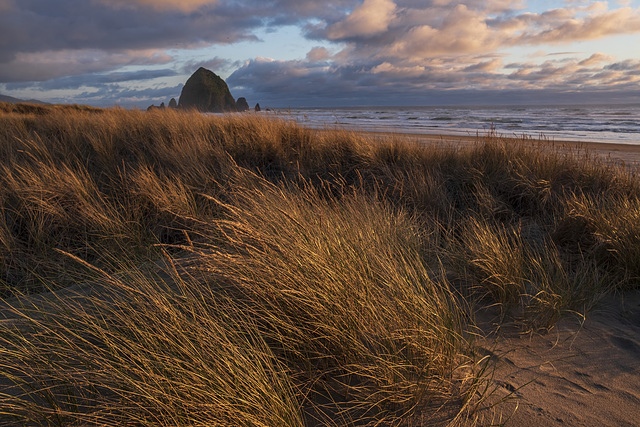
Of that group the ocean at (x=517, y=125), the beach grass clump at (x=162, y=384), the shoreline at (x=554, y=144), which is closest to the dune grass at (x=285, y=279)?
the beach grass clump at (x=162, y=384)

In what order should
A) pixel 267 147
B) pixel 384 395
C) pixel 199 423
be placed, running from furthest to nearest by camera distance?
1. pixel 267 147
2. pixel 384 395
3. pixel 199 423

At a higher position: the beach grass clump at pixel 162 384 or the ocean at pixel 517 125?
the ocean at pixel 517 125

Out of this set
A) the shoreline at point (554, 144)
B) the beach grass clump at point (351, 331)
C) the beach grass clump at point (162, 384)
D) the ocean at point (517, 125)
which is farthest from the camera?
the ocean at point (517, 125)

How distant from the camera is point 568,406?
6.07 ft

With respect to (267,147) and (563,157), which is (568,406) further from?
(267,147)

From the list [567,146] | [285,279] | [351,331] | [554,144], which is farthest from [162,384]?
[567,146]

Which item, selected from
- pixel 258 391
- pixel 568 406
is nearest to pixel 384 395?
pixel 258 391

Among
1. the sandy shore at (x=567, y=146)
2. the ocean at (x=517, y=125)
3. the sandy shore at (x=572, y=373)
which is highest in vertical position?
the ocean at (x=517, y=125)

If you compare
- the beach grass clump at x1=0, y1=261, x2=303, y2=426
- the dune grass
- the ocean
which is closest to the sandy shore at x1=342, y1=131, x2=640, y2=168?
the ocean

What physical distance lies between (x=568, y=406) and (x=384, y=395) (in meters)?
0.94

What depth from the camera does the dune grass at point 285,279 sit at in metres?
1.55

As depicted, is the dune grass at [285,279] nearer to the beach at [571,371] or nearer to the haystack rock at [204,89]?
the beach at [571,371]

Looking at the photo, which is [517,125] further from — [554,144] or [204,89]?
[204,89]

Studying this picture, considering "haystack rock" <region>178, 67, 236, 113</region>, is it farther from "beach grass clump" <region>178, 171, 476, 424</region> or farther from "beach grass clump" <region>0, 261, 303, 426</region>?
"beach grass clump" <region>0, 261, 303, 426</region>
